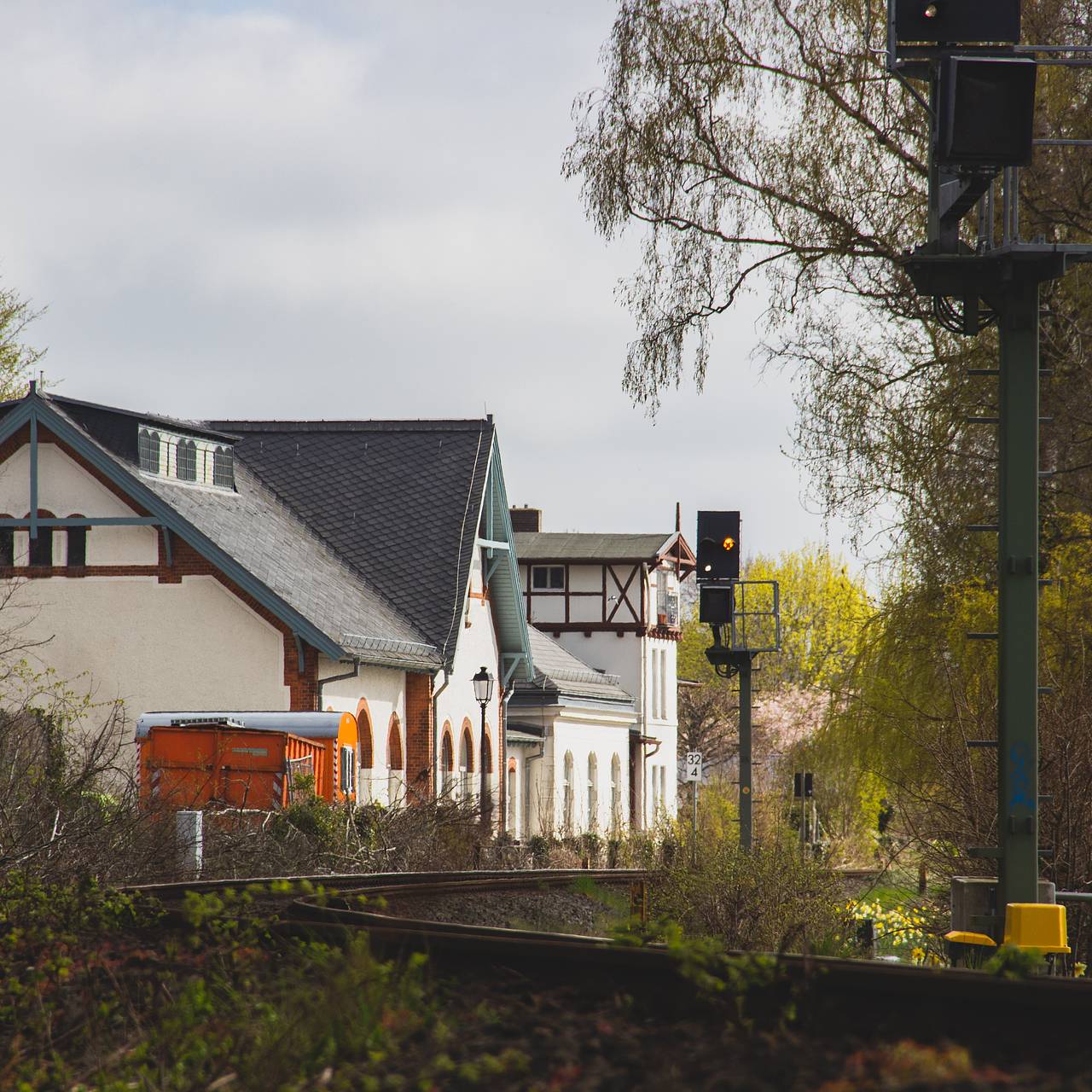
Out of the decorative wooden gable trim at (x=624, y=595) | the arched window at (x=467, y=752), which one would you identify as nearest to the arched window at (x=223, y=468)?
the arched window at (x=467, y=752)

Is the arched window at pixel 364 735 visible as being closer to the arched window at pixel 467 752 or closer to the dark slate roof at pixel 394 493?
the dark slate roof at pixel 394 493

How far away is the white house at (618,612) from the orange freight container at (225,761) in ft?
130

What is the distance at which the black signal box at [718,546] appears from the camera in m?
21.2

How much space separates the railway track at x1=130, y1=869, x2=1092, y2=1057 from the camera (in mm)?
5180

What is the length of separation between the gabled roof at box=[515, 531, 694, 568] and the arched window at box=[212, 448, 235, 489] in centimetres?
2943

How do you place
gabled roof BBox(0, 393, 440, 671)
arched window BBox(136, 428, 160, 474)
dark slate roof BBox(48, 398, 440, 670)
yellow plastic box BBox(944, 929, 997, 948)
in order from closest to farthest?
yellow plastic box BBox(944, 929, 997, 948) < gabled roof BBox(0, 393, 440, 671) < dark slate roof BBox(48, 398, 440, 670) < arched window BBox(136, 428, 160, 474)

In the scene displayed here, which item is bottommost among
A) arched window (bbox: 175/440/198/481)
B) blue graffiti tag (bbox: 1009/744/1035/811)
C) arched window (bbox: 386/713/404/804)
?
arched window (bbox: 386/713/404/804)

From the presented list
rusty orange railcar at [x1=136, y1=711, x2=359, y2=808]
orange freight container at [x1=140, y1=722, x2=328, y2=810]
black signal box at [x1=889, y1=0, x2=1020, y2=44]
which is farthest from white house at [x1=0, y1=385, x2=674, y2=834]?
black signal box at [x1=889, y1=0, x2=1020, y2=44]

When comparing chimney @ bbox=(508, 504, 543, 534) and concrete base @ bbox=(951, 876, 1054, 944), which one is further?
chimney @ bbox=(508, 504, 543, 534)

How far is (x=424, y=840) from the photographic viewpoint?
798 inches

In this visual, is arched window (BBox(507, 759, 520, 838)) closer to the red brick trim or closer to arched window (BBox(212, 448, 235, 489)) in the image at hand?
the red brick trim

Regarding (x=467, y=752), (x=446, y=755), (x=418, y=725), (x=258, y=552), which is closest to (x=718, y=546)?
(x=258, y=552)

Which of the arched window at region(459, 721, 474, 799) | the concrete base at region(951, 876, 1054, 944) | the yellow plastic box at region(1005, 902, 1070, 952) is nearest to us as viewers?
the yellow plastic box at region(1005, 902, 1070, 952)

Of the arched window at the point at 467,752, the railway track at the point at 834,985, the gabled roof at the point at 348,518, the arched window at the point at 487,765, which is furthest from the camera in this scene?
the arched window at the point at 487,765
